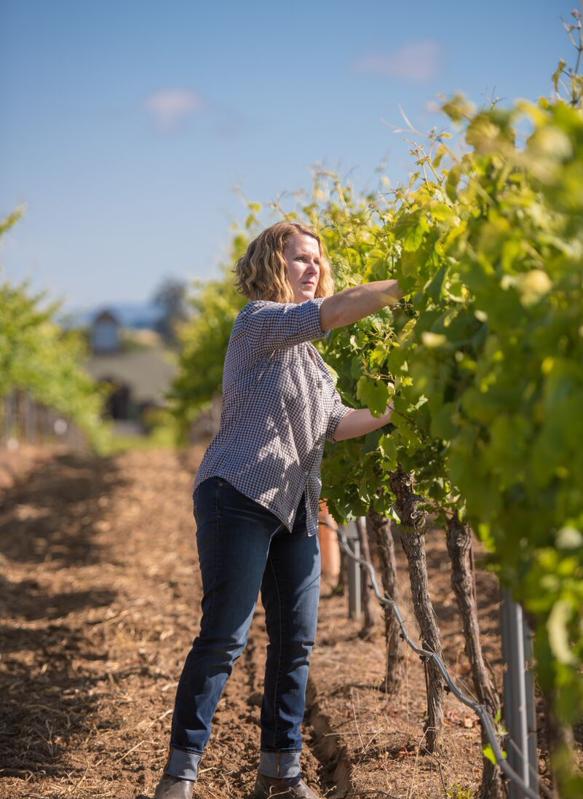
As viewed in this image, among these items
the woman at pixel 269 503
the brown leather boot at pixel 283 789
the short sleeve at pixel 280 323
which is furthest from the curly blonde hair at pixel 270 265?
the brown leather boot at pixel 283 789

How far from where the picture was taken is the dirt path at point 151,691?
3.47 meters

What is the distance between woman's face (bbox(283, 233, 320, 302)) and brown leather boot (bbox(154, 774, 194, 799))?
1.52 metres

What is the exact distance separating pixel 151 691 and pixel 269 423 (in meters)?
2.12

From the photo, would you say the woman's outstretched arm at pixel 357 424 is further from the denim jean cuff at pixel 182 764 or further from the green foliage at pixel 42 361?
the green foliage at pixel 42 361

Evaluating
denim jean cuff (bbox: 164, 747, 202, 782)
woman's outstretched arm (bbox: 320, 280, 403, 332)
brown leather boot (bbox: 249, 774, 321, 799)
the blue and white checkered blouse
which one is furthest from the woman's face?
brown leather boot (bbox: 249, 774, 321, 799)

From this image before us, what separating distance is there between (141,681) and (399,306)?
2729 mm

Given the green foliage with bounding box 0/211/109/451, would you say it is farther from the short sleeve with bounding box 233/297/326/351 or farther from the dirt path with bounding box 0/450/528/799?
the short sleeve with bounding box 233/297/326/351

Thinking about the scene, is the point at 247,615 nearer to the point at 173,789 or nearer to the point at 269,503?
the point at 269,503

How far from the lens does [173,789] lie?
119 inches

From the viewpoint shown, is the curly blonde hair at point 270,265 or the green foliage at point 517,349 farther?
the curly blonde hair at point 270,265

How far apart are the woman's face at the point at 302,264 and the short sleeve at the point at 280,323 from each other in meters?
0.20

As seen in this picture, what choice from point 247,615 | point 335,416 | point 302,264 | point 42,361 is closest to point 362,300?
point 302,264

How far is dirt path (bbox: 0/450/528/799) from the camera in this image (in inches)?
137

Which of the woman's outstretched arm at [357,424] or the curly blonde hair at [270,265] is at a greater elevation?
the curly blonde hair at [270,265]
